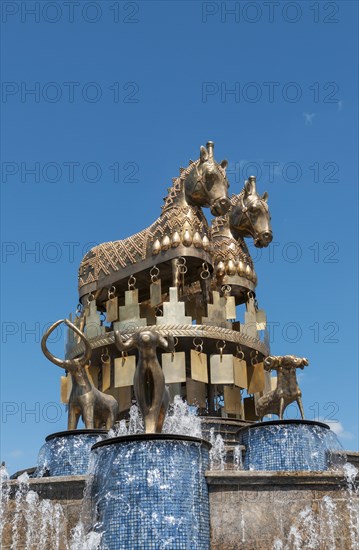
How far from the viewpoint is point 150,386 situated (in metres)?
12.7

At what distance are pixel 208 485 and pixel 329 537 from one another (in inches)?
73.9

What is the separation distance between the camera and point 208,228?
2161cm

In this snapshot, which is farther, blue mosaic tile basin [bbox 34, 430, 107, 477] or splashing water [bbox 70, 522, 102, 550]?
blue mosaic tile basin [bbox 34, 430, 107, 477]

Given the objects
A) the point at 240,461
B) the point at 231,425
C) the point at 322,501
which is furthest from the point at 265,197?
the point at 322,501

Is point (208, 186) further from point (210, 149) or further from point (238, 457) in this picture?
point (238, 457)

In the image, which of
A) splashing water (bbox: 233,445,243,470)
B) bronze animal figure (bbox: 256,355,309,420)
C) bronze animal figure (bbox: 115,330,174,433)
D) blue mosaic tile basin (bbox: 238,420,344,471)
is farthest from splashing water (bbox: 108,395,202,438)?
bronze animal figure (bbox: 115,330,174,433)

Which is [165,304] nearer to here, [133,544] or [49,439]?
[49,439]

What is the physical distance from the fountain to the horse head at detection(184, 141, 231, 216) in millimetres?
37

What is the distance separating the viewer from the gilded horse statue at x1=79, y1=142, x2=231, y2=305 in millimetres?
20703

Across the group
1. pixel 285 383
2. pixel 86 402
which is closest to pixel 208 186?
pixel 285 383

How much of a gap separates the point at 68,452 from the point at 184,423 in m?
3.90

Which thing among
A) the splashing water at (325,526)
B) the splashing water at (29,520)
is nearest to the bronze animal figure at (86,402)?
the splashing water at (29,520)

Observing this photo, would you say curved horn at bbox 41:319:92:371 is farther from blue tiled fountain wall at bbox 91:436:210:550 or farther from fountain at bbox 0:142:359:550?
blue tiled fountain wall at bbox 91:436:210:550

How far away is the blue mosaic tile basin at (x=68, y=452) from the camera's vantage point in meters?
14.3
